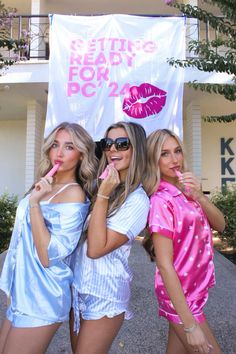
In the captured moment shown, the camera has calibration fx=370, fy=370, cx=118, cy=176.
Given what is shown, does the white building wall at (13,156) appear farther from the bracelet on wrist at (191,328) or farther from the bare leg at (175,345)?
the bracelet on wrist at (191,328)

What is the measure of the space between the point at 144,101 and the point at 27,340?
6113mm

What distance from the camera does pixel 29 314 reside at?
5.30 ft

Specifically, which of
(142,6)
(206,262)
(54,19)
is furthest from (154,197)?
(142,6)

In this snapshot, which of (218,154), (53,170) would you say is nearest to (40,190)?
(53,170)

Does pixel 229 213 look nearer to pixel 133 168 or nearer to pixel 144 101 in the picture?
pixel 144 101

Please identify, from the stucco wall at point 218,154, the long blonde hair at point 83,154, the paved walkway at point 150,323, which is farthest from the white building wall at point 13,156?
the long blonde hair at point 83,154

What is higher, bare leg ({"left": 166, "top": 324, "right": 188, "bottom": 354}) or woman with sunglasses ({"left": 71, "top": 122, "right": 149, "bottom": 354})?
woman with sunglasses ({"left": 71, "top": 122, "right": 149, "bottom": 354})

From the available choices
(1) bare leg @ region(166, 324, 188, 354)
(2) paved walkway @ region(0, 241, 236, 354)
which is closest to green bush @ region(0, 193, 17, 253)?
(2) paved walkway @ region(0, 241, 236, 354)

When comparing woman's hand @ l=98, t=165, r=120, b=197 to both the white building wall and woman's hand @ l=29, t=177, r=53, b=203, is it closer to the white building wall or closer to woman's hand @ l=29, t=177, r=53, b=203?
woman's hand @ l=29, t=177, r=53, b=203

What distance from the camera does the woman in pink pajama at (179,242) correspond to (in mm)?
1704

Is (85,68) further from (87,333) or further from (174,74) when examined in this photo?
(87,333)

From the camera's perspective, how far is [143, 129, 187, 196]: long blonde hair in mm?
1909

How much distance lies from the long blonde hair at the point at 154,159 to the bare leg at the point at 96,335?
0.66 meters

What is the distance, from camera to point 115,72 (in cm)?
736
